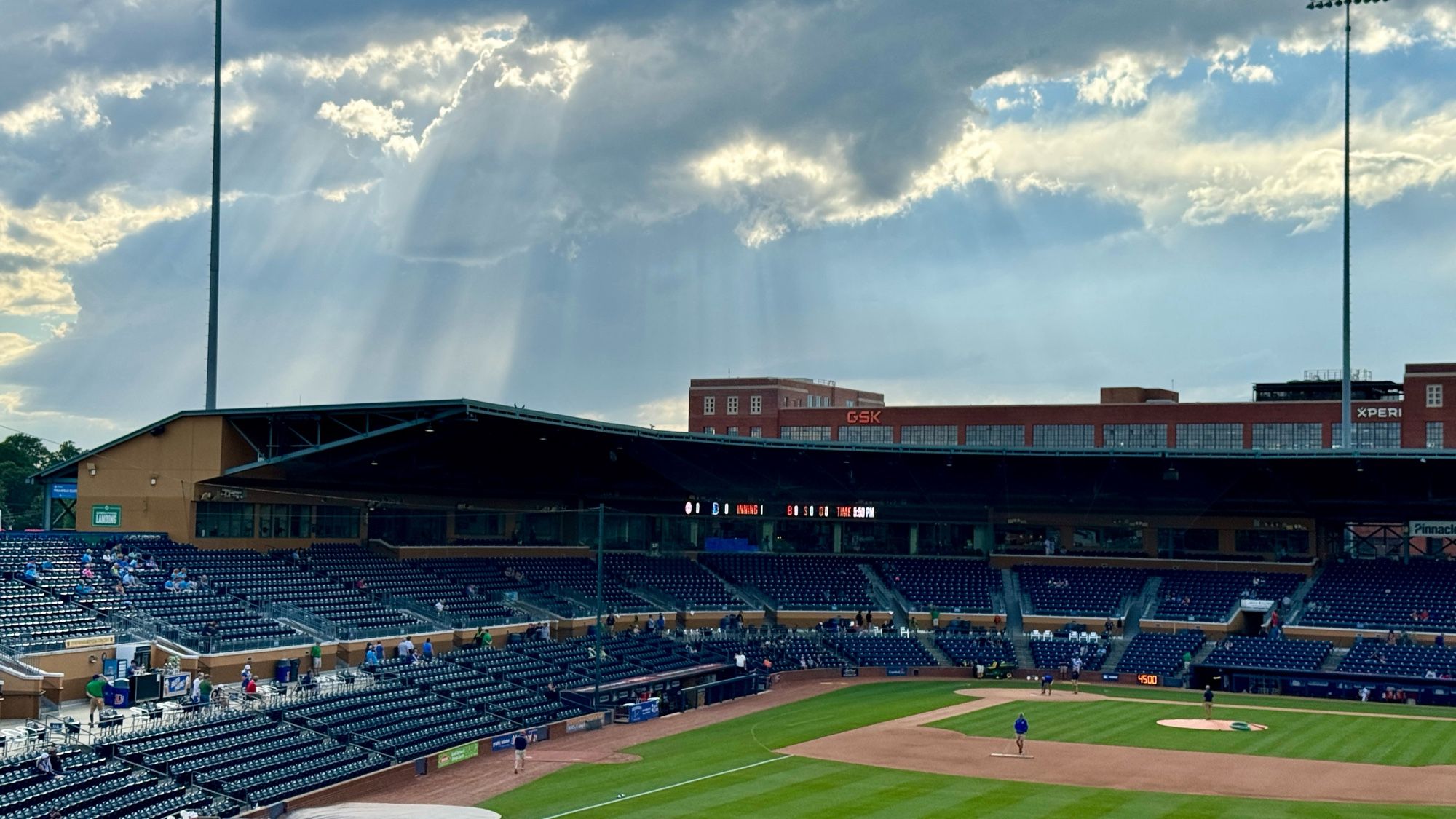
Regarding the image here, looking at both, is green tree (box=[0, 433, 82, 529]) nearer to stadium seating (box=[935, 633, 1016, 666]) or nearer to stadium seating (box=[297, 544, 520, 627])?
stadium seating (box=[297, 544, 520, 627])

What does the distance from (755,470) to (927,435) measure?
120 ft

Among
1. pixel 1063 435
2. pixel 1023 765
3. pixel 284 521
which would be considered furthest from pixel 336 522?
pixel 1063 435

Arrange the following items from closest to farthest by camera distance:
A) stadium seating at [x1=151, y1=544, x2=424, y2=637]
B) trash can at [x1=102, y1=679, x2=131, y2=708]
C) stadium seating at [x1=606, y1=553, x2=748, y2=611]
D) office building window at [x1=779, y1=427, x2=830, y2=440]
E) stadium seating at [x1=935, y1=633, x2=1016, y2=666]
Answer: trash can at [x1=102, y1=679, x2=131, y2=708]
stadium seating at [x1=151, y1=544, x2=424, y2=637]
stadium seating at [x1=935, y1=633, x2=1016, y2=666]
stadium seating at [x1=606, y1=553, x2=748, y2=611]
office building window at [x1=779, y1=427, x2=830, y2=440]

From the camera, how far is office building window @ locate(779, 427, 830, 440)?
12431 cm

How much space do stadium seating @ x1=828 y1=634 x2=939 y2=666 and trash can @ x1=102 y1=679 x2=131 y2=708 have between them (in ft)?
137

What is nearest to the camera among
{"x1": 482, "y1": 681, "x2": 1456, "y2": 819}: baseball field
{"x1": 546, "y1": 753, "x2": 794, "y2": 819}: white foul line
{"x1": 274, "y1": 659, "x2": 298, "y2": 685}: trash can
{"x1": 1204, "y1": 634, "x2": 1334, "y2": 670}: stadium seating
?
{"x1": 546, "y1": 753, "x2": 794, "y2": 819}: white foul line

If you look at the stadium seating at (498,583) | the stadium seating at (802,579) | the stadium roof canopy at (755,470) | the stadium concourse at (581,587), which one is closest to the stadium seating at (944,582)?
the stadium concourse at (581,587)

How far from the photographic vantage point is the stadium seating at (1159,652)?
7225cm

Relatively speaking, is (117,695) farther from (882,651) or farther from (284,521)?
(882,651)

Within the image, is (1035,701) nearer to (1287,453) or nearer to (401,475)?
(1287,453)

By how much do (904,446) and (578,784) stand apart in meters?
41.4

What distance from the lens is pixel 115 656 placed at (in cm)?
4375

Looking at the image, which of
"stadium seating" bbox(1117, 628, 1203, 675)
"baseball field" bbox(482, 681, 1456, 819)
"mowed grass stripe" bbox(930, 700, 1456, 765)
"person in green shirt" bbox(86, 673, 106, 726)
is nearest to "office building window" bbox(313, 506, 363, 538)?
"baseball field" bbox(482, 681, 1456, 819)

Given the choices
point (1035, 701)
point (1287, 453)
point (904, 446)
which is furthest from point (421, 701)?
point (1287, 453)
